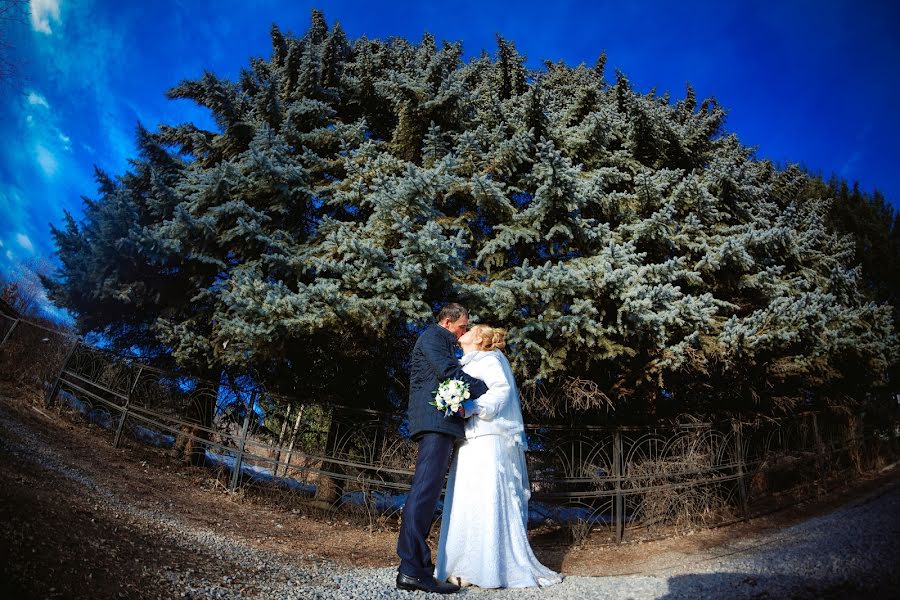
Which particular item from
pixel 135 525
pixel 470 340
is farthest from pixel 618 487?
pixel 135 525

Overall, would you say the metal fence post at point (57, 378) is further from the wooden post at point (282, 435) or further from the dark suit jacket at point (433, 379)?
the dark suit jacket at point (433, 379)

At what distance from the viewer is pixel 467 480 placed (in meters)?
3.77

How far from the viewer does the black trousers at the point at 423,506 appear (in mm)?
3402

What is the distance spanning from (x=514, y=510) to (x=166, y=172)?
8685mm

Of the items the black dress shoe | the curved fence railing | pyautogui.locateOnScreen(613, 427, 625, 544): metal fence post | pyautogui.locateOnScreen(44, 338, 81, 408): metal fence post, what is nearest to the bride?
the black dress shoe

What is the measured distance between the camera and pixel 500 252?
625 cm

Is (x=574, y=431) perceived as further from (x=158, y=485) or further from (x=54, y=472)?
(x=54, y=472)

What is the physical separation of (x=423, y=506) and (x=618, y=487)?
3355 mm

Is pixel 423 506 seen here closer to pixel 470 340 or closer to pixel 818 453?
pixel 470 340

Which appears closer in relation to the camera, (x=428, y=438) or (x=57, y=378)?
(x=428, y=438)

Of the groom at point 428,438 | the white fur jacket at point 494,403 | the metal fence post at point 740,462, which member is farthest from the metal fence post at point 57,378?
the metal fence post at point 740,462

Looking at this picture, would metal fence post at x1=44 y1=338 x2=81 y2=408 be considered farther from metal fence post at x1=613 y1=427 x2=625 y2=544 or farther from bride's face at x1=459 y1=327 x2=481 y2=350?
metal fence post at x1=613 y1=427 x2=625 y2=544

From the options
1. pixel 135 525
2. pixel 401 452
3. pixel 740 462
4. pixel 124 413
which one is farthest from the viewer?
pixel 124 413

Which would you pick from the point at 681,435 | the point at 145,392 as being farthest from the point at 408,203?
the point at 145,392
